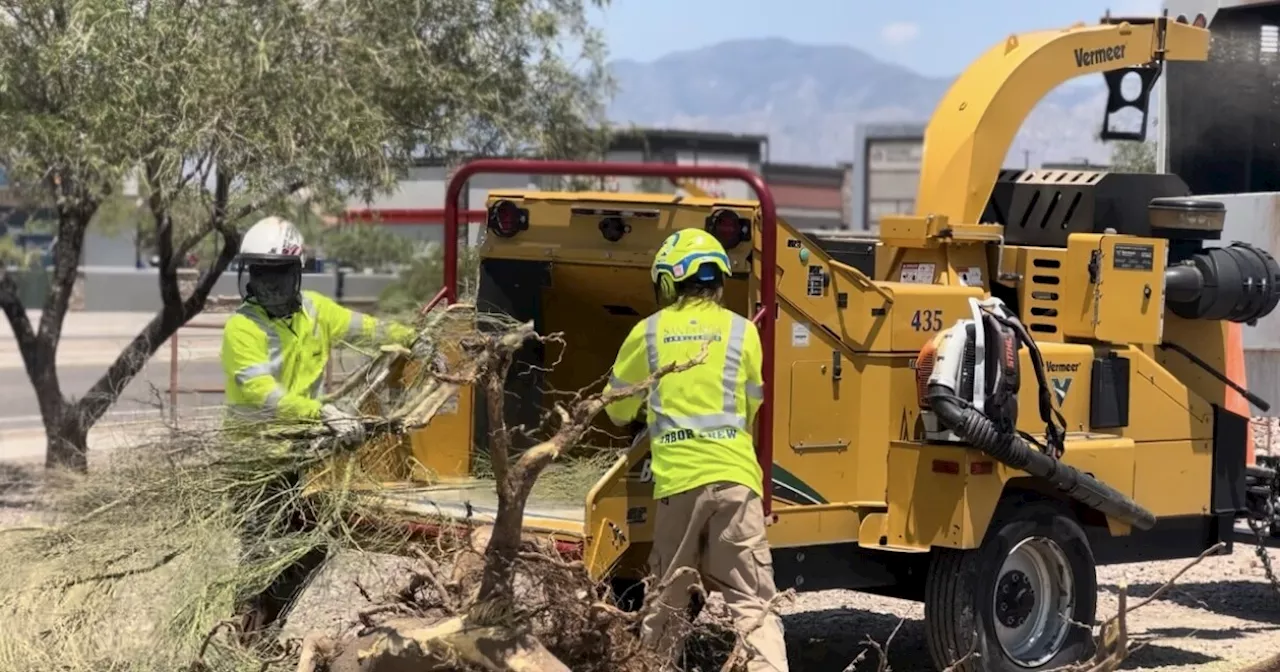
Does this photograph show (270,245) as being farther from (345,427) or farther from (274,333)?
(345,427)

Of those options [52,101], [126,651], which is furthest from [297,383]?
[52,101]

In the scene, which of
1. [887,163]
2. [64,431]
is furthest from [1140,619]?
[887,163]

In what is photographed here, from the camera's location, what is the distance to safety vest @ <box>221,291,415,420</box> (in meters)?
7.18

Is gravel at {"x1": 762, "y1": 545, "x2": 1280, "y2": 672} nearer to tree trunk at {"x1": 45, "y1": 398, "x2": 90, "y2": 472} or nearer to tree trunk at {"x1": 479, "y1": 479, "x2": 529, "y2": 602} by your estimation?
tree trunk at {"x1": 479, "y1": 479, "x2": 529, "y2": 602}

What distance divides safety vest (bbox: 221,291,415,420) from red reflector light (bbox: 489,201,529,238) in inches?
24.1

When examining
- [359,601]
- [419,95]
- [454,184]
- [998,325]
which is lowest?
[359,601]

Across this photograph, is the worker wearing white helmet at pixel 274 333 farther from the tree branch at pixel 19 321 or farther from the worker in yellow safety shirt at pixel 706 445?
the tree branch at pixel 19 321

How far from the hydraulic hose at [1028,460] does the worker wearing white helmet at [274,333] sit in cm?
236

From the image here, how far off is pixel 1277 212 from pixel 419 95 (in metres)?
6.01

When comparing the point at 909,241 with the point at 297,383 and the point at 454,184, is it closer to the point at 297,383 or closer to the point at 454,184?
the point at 454,184

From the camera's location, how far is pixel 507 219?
7457mm

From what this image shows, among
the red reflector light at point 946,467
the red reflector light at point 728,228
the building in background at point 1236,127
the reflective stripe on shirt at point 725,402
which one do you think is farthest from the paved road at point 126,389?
the building in background at point 1236,127

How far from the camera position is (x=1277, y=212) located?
36.5 feet

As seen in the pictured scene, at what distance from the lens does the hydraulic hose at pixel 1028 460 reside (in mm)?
6828
